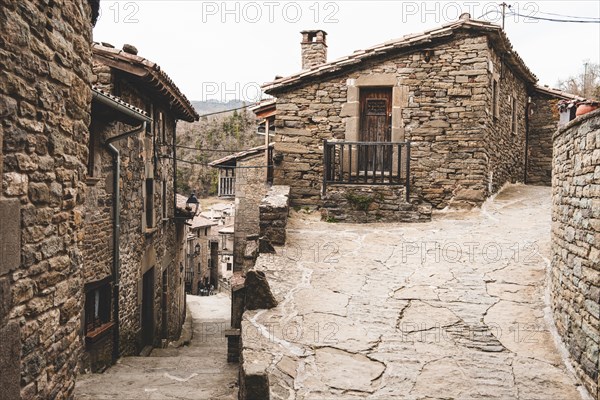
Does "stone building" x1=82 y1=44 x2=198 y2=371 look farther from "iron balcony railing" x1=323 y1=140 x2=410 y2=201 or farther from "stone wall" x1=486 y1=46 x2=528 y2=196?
"stone wall" x1=486 y1=46 x2=528 y2=196

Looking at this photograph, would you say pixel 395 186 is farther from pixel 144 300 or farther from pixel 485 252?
pixel 144 300

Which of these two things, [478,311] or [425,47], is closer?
[478,311]

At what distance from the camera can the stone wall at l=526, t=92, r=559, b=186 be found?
14992mm

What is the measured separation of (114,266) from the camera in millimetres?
7883

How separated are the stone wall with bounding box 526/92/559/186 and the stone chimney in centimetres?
648

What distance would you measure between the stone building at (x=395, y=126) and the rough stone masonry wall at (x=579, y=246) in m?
4.73

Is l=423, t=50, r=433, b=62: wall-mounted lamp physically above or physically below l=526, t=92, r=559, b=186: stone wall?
above

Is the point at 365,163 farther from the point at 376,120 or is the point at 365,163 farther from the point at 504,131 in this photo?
the point at 504,131

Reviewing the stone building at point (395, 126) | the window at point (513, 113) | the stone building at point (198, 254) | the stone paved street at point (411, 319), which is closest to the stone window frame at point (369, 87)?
the stone building at point (395, 126)

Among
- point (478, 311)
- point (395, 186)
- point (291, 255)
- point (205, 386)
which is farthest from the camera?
point (395, 186)

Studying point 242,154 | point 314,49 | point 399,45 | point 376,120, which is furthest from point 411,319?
point 242,154

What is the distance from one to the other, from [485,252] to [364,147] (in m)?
3.67

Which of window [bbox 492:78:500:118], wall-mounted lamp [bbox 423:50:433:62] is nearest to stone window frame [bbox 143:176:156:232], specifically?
wall-mounted lamp [bbox 423:50:433:62]

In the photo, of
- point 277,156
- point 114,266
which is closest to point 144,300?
point 114,266
